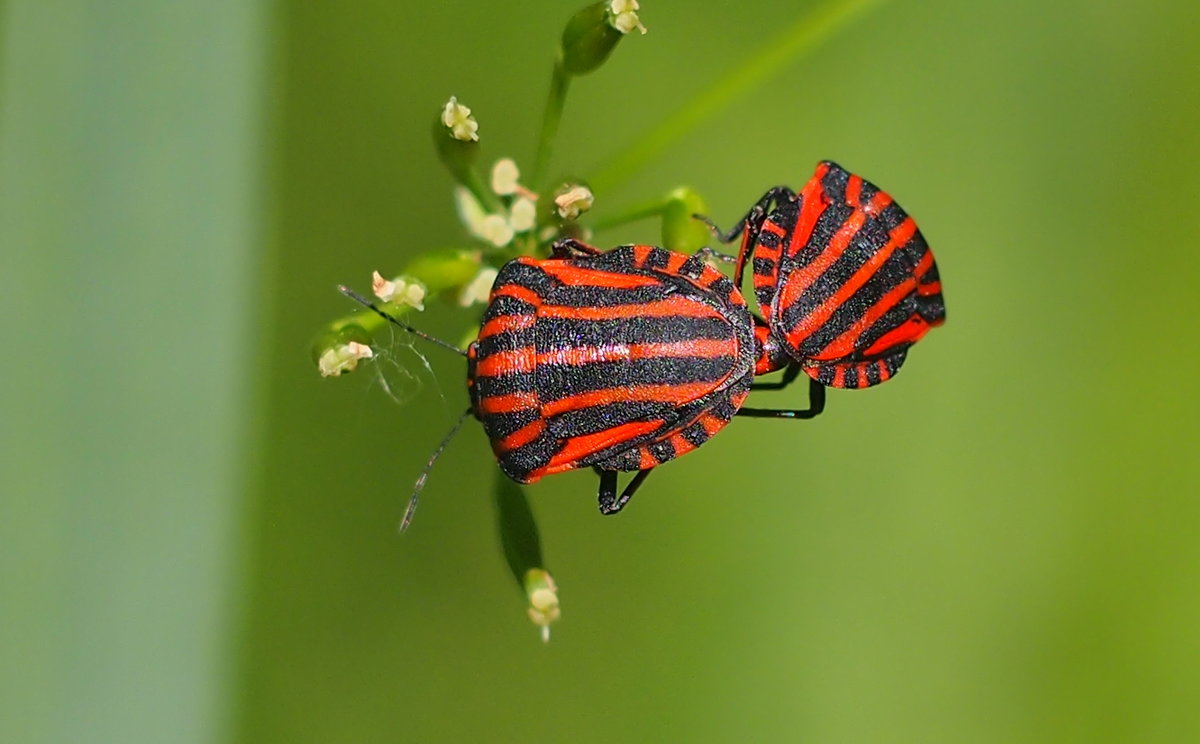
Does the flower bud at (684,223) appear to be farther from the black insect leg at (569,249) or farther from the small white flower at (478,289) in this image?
the small white flower at (478,289)

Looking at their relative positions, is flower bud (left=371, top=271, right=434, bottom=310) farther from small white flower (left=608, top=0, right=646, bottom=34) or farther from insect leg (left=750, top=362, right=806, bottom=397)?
insect leg (left=750, top=362, right=806, bottom=397)

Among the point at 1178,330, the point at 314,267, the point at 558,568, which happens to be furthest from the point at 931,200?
the point at 314,267

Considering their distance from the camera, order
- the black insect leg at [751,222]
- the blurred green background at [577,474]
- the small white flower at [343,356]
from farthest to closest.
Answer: the blurred green background at [577,474] → the black insect leg at [751,222] → the small white flower at [343,356]

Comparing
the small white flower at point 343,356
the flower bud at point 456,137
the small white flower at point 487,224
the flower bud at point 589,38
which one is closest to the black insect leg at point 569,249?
the small white flower at point 487,224

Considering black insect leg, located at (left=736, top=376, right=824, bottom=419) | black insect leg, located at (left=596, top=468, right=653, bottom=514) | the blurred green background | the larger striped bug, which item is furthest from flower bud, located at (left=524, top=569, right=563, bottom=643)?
the blurred green background

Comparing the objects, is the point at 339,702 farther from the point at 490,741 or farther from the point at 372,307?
the point at 372,307

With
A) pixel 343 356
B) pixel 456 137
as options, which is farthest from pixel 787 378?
pixel 343 356
